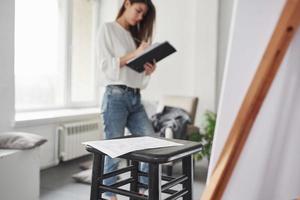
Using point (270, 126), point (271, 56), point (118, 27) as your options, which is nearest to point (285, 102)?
point (270, 126)

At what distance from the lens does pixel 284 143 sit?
2.77ft

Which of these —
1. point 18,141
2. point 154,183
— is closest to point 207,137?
point 18,141

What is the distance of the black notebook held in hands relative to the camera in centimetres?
179

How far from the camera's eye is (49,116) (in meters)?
3.11

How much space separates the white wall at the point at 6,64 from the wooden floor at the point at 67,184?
597 millimetres

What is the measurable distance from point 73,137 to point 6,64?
3.47ft

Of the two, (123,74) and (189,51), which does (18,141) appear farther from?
(189,51)

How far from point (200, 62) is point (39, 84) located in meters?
1.79

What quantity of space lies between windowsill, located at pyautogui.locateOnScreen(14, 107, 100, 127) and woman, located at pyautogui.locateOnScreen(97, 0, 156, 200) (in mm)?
1254

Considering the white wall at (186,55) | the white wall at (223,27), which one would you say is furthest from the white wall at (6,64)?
the white wall at (223,27)

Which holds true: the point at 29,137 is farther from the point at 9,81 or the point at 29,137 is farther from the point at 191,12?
the point at 191,12

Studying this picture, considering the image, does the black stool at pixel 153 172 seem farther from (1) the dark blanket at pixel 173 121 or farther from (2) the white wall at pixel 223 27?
(2) the white wall at pixel 223 27

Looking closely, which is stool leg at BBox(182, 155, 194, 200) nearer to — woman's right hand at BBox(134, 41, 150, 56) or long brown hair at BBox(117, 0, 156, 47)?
woman's right hand at BBox(134, 41, 150, 56)

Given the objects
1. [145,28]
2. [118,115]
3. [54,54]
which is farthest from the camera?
[54,54]
